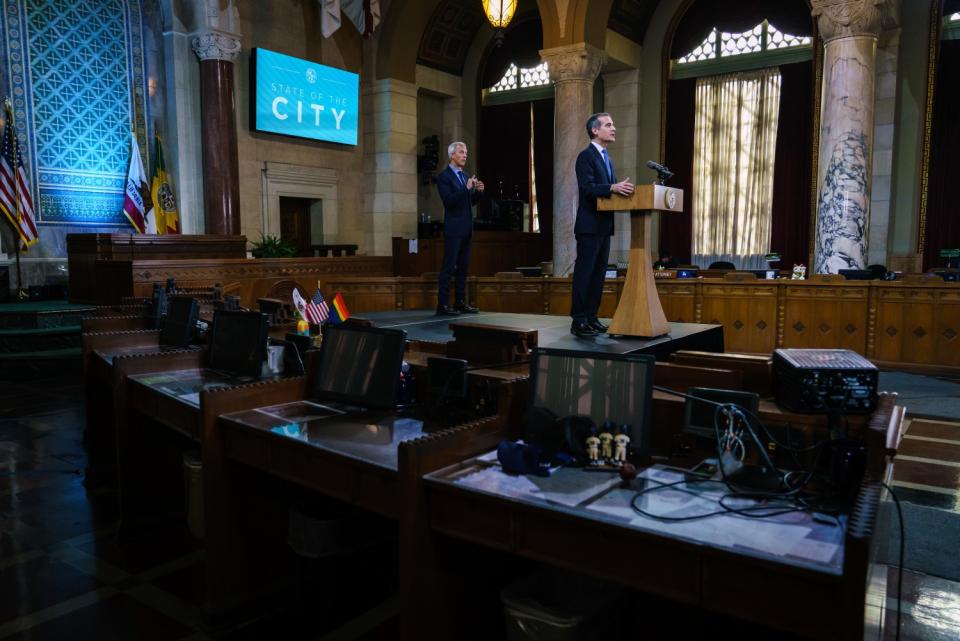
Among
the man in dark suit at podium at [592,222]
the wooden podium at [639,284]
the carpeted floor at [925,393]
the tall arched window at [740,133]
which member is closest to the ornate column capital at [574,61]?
the tall arched window at [740,133]

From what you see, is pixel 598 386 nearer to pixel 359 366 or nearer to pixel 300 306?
pixel 359 366

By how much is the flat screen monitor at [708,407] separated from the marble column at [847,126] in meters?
7.54

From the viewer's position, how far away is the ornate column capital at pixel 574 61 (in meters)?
10.9

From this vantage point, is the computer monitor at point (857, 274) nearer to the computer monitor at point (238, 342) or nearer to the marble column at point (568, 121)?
the marble column at point (568, 121)

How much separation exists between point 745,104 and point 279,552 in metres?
12.4

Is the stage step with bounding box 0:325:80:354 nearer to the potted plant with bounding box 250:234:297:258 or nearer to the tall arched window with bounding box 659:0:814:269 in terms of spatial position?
the potted plant with bounding box 250:234:297:258

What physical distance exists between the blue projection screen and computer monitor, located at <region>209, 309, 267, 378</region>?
8845 millimetres

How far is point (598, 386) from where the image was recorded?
2303 mm

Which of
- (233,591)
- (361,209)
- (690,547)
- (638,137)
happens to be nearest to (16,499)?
(233,591)

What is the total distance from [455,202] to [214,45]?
664cm

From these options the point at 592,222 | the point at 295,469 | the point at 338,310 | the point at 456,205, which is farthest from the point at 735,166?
the point at 295,469

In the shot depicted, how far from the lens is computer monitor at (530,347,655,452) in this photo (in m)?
2.23

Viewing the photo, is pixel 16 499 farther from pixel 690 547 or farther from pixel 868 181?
pixel 868 181

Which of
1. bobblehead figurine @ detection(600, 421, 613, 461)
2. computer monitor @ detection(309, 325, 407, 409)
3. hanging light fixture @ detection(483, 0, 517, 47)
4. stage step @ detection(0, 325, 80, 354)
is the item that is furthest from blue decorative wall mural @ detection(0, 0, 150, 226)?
bobblehead figurine @ detection(600, 421, 613, 461)
